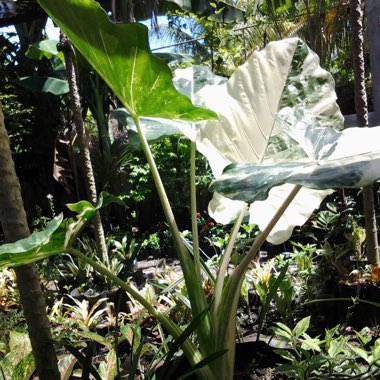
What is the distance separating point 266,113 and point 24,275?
3.11 feet

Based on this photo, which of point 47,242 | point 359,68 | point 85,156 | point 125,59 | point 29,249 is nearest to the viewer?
point 29,249

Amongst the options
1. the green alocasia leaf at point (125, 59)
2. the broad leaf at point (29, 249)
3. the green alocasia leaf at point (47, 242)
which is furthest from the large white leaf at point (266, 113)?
the broad leaf at point (29, 249)

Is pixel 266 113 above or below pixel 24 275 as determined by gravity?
above

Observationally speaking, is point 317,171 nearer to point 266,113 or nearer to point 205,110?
point 205,110

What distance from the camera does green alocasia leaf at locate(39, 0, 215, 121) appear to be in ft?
3.42

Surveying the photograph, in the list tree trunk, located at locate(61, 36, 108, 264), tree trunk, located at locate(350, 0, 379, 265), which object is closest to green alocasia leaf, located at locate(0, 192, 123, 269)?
tree trunk, located at locate(350, 0, 379, 265)

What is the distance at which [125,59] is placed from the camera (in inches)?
45.1

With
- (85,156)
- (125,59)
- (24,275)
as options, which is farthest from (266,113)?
Answer: (85,156)

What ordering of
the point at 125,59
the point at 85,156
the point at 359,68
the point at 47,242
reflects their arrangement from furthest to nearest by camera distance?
the point at 85,156 < the point at 359,68 < the point at 125,59 < the point at 47,242

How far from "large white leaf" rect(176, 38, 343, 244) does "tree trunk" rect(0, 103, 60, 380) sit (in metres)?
0.64

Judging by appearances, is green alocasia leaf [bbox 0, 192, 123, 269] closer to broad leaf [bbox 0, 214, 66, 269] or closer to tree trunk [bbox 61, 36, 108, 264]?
broad leaf [bbox 0, 214, 66, 269]

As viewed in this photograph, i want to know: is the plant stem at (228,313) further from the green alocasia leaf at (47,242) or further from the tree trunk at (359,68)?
the tree trunk at (359,68)

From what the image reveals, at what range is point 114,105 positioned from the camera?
568 cm

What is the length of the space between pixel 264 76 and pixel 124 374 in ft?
3.68
